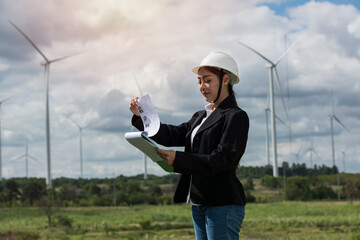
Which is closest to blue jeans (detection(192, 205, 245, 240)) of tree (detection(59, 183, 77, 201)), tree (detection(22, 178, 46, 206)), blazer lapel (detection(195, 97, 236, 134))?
blazer lapel (detection(195, 97, 236, 134))

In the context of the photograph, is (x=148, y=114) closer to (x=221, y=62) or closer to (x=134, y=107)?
(x=134, y=107)

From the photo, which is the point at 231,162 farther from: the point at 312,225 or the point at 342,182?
the point at 342,182

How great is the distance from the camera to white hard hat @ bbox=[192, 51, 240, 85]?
4141 mm

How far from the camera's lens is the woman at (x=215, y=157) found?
12.6ft

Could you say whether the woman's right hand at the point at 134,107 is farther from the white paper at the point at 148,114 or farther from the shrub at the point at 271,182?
the shrub at the point at 271,182

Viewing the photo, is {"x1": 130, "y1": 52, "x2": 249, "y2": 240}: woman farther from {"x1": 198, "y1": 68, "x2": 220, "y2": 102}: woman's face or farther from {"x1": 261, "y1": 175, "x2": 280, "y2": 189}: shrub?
{"x1": 261, "y1": 175, "x2": 280, "y2": 189}: shrub

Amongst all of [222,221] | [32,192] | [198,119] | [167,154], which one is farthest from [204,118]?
[32,192]

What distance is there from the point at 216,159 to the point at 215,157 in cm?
2

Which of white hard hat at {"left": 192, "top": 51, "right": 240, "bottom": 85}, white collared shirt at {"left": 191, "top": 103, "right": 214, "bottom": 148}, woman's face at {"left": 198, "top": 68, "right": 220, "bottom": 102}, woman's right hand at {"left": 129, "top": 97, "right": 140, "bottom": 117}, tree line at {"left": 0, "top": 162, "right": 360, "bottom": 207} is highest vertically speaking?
white hard hat at {"left": 192, "top": 51, "right": 240, "bottom": 85}

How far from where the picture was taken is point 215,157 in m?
3.83

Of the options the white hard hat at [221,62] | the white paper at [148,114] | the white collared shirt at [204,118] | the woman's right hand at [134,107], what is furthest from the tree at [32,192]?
the white hard hat at [221,62]

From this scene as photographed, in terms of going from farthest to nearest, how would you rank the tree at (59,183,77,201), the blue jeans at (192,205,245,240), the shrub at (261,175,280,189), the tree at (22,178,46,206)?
1. the shrub at (261,175,280,189)
2. the tree at (59,183,77,201)
3. the tree at (22,178,46,206)
4. the blue jeans at (192,205,245,240)

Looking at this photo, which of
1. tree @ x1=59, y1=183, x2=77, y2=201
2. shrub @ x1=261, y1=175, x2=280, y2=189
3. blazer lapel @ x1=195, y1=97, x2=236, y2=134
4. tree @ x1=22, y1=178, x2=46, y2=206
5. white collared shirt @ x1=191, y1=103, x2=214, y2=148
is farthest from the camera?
shrub @ x1=261, y1=175, x2=280, y2=189

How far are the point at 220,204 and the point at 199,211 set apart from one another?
0.81 ft
